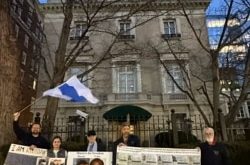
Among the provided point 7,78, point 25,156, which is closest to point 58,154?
point 25,156

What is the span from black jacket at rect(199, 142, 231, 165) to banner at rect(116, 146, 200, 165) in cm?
13

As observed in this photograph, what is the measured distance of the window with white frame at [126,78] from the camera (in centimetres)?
2292

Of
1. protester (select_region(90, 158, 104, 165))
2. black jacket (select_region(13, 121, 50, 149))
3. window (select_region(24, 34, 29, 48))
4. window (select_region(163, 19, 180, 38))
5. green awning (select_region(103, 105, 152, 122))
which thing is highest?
window (select_region(24, 34, 29, 48))

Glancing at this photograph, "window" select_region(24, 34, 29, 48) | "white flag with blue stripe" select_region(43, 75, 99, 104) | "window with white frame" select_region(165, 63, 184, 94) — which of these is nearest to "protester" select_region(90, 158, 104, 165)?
"white flag with blue stripe" select_region(43, 75, 99, 104)


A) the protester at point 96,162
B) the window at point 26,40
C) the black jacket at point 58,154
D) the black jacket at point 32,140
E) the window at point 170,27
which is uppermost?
the window at point 26,40

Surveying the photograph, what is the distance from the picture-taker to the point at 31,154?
5270mm

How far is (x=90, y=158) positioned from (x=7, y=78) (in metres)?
4.83

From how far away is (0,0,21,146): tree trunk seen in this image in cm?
820

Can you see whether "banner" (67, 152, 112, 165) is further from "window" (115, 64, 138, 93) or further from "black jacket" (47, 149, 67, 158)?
"window" (115, 64, 138, 93)

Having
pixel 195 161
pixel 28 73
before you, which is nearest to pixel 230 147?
pixel 195 161

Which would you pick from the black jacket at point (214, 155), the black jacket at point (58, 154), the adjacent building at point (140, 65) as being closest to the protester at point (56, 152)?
the black jacket at point (58, 154)

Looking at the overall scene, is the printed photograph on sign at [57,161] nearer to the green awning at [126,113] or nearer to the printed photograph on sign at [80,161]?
the printed photograph on sign at [80,161]

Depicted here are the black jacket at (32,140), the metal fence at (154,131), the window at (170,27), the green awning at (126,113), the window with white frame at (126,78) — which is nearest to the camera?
the black jacket at (32,140)

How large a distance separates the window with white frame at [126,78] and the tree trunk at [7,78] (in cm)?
1394
